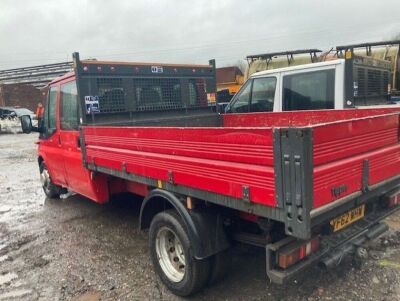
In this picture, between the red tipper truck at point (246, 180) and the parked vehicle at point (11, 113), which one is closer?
the red tipper truck at point (246, 180)

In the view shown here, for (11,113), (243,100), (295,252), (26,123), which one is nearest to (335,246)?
(295,252)

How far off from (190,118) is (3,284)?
325 cm

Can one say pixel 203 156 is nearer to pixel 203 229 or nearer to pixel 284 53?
pixel 203 229

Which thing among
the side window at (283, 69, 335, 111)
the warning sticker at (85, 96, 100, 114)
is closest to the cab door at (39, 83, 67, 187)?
the warning sticker at (85, 96, 100, 114)

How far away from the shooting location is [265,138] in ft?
7.57

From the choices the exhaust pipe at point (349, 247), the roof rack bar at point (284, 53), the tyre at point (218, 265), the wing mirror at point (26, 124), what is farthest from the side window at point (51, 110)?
the roof rack bar at point (284, 53)

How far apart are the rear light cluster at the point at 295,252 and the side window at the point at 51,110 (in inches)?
172

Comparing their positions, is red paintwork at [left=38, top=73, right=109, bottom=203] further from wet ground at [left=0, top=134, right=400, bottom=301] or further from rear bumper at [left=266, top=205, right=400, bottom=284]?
rear bumper at [left=266, top=205, right=400, bottom=284]

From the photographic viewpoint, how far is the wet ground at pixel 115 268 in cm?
337

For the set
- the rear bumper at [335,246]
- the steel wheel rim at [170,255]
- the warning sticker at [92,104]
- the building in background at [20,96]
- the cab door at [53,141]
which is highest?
the building in background at [20,96]

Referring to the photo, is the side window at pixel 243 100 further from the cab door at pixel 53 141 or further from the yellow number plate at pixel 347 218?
the yellow number plate at pixel 347 218

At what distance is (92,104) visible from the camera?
196 inches

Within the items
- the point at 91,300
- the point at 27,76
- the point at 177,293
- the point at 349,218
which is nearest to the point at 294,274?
the point at 349,218

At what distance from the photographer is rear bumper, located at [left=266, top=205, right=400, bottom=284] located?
260cm
